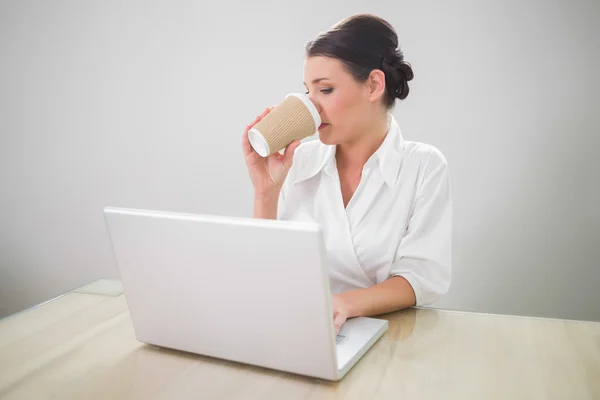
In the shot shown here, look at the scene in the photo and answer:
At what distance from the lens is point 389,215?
1.45 meters

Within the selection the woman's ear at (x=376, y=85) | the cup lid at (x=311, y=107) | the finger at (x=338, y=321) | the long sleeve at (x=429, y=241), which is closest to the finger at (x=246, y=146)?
the cup lid at (x=311, y=107)

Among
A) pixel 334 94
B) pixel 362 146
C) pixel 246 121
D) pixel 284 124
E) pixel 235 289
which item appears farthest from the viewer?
pixel 246 121

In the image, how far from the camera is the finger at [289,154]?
4.65ft

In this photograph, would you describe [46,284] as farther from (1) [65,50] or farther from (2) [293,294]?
(2) [293,294]

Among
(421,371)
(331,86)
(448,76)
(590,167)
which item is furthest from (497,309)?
(421,371)

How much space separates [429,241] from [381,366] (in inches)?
18.6

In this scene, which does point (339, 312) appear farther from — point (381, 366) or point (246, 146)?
point (246, 146)

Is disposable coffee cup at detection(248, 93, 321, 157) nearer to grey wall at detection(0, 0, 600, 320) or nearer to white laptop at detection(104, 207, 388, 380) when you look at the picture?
white laptop at detection(104, 207, 388, 380)

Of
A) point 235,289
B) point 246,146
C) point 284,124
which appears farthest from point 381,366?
point 246,146

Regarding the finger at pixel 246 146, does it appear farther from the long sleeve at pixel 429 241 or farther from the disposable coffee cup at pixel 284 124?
the long sleeve at pixel 429 241

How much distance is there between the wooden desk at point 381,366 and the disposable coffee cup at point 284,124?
0.47 meters

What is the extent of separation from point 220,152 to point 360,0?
920 millimetres

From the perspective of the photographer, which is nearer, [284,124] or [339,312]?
[339,312]

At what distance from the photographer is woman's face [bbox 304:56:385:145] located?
143 centimetres
